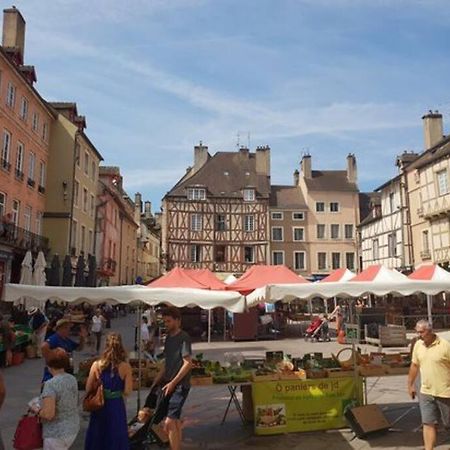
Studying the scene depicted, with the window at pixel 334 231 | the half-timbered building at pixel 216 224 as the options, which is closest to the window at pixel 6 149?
the half-timbered building at pixel 216 224

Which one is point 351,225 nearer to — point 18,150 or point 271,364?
point 18,150

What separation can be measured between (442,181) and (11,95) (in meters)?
21.6

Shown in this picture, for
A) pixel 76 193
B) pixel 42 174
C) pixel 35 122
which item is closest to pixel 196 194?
pixel 76 193

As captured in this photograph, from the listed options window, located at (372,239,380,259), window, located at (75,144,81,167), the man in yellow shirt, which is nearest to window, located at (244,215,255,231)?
window, located at (372,239,380,259)

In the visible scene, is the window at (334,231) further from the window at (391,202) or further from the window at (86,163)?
the window at (86,163)

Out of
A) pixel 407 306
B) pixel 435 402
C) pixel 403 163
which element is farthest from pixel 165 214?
pixel 435 402

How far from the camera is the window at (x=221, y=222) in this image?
133 feet

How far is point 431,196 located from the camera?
27047mm

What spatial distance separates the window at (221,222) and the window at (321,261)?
27.2 feet

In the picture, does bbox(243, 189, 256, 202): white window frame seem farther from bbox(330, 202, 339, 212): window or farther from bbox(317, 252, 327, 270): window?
bbox(317, 252, 327, 270): window

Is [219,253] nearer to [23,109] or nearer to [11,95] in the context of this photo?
[23,109]

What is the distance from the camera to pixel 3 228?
775 inches

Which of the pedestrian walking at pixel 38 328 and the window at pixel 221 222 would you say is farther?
the window at pixel 221 222

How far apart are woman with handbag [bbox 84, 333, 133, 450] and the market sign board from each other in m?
2.51
